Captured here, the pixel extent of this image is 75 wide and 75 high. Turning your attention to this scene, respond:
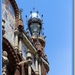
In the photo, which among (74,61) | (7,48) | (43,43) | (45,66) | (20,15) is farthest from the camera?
(43,43)

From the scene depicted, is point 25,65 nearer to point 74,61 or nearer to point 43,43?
point 43,43

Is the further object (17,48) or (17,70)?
(17,48)

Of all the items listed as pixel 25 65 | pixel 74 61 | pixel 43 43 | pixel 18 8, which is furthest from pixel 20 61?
pixel 74 61

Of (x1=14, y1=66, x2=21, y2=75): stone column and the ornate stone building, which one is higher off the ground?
the ornate stone building

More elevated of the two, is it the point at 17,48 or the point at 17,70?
the point at 17,48

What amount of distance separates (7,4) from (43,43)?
4.73 metres

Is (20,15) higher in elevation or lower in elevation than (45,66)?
higher

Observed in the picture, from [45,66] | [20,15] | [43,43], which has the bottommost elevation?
[45,66]

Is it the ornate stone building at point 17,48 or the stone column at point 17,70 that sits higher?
the ornate stone building at point 17,48

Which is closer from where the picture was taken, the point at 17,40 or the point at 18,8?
the point at 17,40

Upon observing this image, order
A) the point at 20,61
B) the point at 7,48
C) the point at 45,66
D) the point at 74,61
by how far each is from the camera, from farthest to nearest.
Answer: the point at 45,66, the point at 20,61, the point at 7,48, the point at 74,61

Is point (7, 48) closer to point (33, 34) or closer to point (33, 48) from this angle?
point (33, 48)

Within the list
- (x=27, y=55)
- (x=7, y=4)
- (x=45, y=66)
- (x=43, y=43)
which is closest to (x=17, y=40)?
(x=27, y=55)

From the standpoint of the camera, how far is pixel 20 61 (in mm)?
11797
